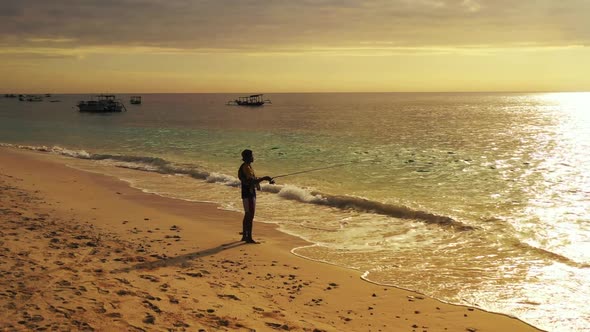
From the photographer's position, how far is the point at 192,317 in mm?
5855

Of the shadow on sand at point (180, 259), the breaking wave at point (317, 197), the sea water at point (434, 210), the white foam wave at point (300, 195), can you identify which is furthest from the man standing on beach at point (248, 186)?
the white foam wave at point (300, 195)

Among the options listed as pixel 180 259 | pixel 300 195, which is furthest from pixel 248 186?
pixel 300 195

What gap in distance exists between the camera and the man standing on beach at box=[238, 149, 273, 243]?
10086mm

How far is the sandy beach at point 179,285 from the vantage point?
570 cm

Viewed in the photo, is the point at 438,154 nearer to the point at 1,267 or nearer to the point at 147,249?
the point at 147,249

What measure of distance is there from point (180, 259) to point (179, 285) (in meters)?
1.71

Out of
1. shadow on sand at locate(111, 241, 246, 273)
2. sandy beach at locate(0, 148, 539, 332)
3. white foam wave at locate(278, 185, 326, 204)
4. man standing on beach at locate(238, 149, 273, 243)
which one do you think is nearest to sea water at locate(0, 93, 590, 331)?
white foam wave at locate(278, 185, 326, 204)

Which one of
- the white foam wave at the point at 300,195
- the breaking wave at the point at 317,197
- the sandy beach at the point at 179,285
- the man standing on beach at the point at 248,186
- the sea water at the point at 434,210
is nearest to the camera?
the sandy beach at the point at 179,285

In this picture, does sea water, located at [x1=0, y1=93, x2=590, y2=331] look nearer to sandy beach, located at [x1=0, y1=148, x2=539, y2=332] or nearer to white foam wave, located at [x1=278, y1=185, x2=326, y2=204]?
white foam wave, located at [x1=278, y1=185, x2=326, y2=204]

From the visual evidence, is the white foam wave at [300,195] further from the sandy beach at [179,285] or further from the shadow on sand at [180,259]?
the shadow on sand at [180,259]

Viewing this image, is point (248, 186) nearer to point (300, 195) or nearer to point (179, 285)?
point (179, 285)

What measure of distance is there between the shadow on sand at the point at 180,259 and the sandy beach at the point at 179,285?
19 millimetres

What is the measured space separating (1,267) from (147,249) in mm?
2695

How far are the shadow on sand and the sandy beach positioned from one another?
19mm
